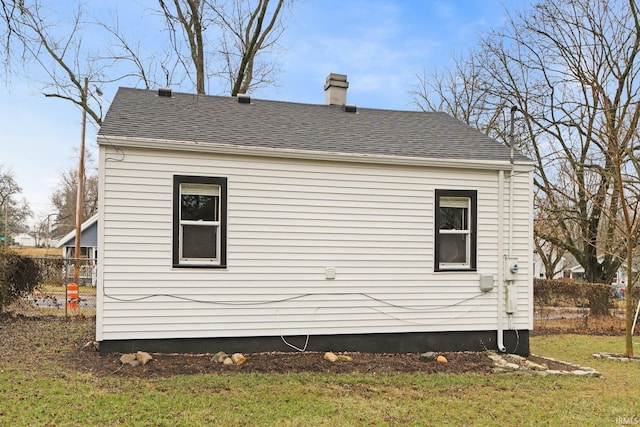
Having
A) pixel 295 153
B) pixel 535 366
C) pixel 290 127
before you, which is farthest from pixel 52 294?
pixel 535 366

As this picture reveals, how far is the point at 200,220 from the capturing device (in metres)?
7.70

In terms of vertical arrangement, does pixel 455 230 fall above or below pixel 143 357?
above

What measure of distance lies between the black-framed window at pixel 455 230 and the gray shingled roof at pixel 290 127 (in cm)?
69

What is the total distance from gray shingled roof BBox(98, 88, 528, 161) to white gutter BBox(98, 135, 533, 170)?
9 centimetres

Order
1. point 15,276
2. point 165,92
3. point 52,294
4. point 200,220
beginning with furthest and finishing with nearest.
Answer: point 52,294, point 15,276, point 165,92, point 200,220

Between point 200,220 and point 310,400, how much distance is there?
130 inches

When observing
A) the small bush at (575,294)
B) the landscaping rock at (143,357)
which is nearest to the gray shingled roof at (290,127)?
the landscaping rock at (143,357)

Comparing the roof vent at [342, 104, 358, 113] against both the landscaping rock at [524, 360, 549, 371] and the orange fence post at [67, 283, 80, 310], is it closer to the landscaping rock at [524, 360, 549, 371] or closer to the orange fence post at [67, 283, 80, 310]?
the landscaping rock at [524, 360, 549, 371]

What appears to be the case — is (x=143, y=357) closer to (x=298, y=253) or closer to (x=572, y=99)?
(x=298, y=253)

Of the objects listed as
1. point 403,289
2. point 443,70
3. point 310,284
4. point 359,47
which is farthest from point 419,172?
point 443,70

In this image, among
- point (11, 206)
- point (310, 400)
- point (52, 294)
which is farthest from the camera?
point (11, 206)

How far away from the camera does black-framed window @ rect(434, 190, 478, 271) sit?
860 cm

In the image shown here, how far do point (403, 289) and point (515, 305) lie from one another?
1.99 metres

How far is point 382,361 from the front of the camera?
25.0 ft
